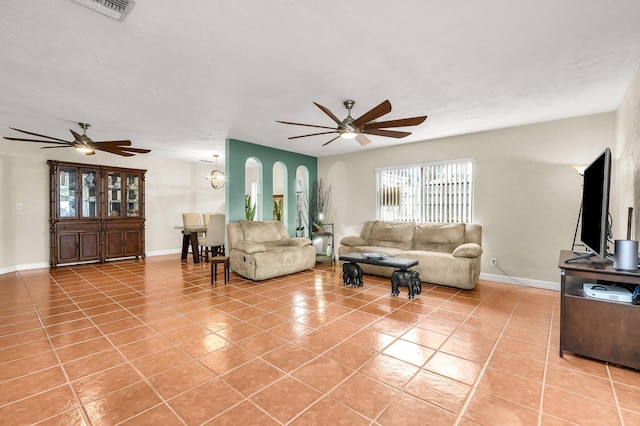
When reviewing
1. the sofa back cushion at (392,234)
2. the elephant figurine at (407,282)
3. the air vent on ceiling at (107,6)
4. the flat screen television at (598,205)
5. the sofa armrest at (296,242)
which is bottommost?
the elephant figurine at (407,282)

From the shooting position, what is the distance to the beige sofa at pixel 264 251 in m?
4.78

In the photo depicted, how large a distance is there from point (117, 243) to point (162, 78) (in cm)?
518

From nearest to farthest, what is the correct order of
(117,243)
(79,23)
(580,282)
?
(79,23)
(580,282)
(117,243)

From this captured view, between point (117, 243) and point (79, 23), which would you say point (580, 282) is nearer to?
point (79, 23)

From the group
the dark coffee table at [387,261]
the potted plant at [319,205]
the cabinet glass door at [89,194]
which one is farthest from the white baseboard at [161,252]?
the dark coffee table at [387,261]

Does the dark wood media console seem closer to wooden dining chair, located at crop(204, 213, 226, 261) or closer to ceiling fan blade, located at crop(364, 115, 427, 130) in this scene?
ceiling fan blade, located at crop(364, 115, 427, 130)

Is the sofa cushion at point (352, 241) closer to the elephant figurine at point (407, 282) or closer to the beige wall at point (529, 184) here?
the elephant figurine at point (407, 282)

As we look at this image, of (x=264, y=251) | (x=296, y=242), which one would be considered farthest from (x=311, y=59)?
(x=296, y=242)

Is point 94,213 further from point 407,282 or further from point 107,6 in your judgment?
point 407,282

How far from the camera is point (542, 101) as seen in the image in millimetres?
3639

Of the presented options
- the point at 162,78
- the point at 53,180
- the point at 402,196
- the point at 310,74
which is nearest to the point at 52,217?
the point at 53,180

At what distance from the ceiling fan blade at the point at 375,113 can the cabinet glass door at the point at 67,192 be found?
6.30 metres

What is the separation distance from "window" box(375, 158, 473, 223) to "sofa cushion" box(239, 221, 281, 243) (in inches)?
89.3

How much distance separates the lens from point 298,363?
7.36 ft
